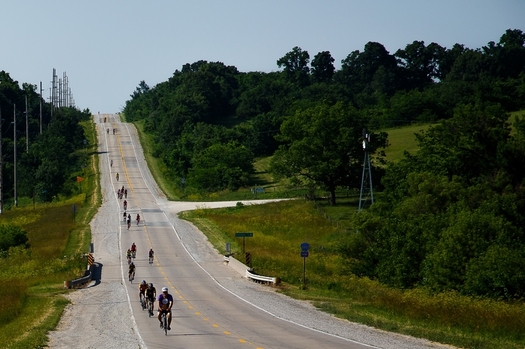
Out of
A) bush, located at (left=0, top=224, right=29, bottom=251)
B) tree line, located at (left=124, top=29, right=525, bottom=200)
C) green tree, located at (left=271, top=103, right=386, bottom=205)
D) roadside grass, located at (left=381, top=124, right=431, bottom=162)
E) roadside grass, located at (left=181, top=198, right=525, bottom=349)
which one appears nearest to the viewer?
roadside grass, located at (left=181, top=198, right=525, bottom=349)

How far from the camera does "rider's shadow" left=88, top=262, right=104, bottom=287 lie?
50656 mm

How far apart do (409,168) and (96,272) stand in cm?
3815

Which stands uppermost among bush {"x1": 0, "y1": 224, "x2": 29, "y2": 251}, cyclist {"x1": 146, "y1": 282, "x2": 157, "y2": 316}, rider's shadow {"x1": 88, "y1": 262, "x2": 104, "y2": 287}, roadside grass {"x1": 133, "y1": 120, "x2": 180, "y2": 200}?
roadside grass {"x1": 133, "y1": 120, "x2": 180, "y2": 200}

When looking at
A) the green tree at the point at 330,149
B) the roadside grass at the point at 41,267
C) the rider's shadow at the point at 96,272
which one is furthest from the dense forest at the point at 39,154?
the rider's shadow at the point at 96,272

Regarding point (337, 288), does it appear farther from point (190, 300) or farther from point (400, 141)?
point (400, 141)

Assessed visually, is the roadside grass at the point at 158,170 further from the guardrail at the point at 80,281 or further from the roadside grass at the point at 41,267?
the guardrail at the point at 80,281

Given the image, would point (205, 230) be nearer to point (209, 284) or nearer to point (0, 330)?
point (209, 284)

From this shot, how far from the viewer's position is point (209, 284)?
4875 centimetres

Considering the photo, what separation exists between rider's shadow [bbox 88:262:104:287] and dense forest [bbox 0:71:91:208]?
48335 mm

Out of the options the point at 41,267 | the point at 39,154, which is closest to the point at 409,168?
the point at 41,267

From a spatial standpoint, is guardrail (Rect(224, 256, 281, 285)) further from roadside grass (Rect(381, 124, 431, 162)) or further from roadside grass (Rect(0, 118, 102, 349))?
roadside grass (Rect(381, 124, 431, 162))

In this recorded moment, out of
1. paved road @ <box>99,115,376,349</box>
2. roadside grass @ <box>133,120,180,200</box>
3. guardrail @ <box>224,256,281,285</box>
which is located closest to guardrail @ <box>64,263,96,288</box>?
paved road @ <box>99,115,376,349</box>

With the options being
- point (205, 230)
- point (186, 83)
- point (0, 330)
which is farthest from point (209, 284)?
point (186, 83)

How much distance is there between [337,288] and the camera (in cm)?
4609
